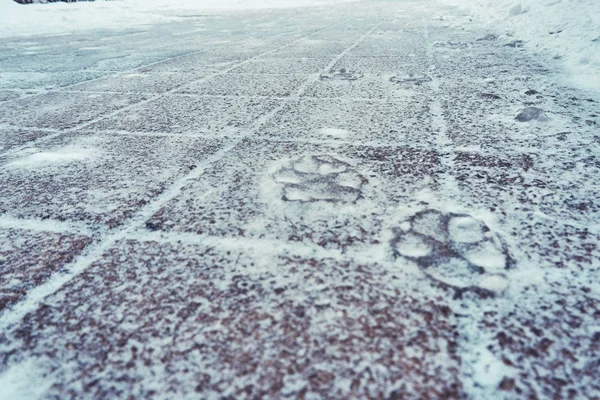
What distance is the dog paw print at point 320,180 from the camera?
1.14 meters

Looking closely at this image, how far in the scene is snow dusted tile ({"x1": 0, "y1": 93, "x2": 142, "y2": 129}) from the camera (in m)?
1.92

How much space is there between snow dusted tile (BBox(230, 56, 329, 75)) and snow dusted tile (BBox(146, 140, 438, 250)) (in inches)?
62.0

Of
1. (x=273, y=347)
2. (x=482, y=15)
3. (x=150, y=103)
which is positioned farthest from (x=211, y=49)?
(x=482, y=15)

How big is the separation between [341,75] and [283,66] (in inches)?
24.5

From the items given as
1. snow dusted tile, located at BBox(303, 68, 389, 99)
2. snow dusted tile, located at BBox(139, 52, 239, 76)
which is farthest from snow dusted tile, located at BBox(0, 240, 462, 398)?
snow dusted tile, located at BBox(139, 52, 239, 76)

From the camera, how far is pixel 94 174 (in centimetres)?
134

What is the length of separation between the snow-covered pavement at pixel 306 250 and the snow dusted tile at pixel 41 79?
91 cm

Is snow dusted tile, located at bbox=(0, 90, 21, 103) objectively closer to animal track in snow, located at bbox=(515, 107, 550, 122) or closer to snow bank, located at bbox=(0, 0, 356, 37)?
animal track in snow, located at bbox=(515, 107, 550, 122)

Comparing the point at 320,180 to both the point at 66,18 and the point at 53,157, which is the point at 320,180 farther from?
the point at 66,18

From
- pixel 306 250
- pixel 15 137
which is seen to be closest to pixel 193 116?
pixel 15 137

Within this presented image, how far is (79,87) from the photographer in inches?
104

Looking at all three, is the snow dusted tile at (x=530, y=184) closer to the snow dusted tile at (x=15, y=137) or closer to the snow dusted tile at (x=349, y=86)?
the snow dusted tile at (x=349, y=86)

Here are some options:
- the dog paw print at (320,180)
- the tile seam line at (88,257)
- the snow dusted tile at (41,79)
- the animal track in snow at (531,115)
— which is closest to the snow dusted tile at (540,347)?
the dog paw print at (320,180)

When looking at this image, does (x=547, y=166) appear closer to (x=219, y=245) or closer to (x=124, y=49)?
(x=219, y=245)
